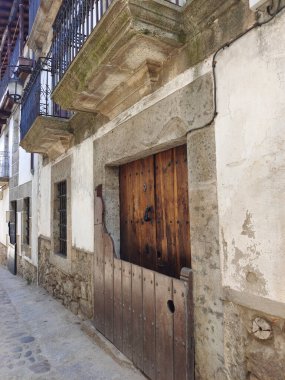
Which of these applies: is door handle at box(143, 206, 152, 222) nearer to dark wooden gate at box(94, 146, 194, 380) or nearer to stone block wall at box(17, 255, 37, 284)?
dark wooden gate at box(94, 146, 194, 380)

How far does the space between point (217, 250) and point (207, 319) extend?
487 mm

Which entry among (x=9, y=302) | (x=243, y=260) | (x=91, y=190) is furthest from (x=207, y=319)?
(x=9, y=302)

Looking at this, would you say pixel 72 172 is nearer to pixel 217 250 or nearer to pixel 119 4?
pixel 119 4

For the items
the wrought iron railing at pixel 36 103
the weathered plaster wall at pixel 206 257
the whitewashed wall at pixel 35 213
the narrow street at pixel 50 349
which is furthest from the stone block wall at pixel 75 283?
the wrought iron railing at pixel 36 103

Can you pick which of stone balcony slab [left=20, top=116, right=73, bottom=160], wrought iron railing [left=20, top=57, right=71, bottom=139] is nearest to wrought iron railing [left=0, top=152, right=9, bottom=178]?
wrought iron railing [left=20, top=57, right=71, bottom=139]

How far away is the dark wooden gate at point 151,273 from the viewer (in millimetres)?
2318

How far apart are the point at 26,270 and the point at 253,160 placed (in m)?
7.52

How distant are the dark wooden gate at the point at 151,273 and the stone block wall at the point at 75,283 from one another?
1.21 feet

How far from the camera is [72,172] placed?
4.75m

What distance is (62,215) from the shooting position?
5.70 m

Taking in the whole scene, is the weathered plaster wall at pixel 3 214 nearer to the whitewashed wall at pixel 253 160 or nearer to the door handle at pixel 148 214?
the door handle at pixel 148 214

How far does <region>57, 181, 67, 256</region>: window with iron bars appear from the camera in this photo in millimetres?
5566

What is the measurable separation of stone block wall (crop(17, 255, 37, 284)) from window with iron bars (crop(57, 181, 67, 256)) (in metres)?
1.84

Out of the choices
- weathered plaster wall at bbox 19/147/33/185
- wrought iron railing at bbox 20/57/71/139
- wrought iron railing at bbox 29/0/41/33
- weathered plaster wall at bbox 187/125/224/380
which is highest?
wrought iron railing at bbox 29/0/41/33
